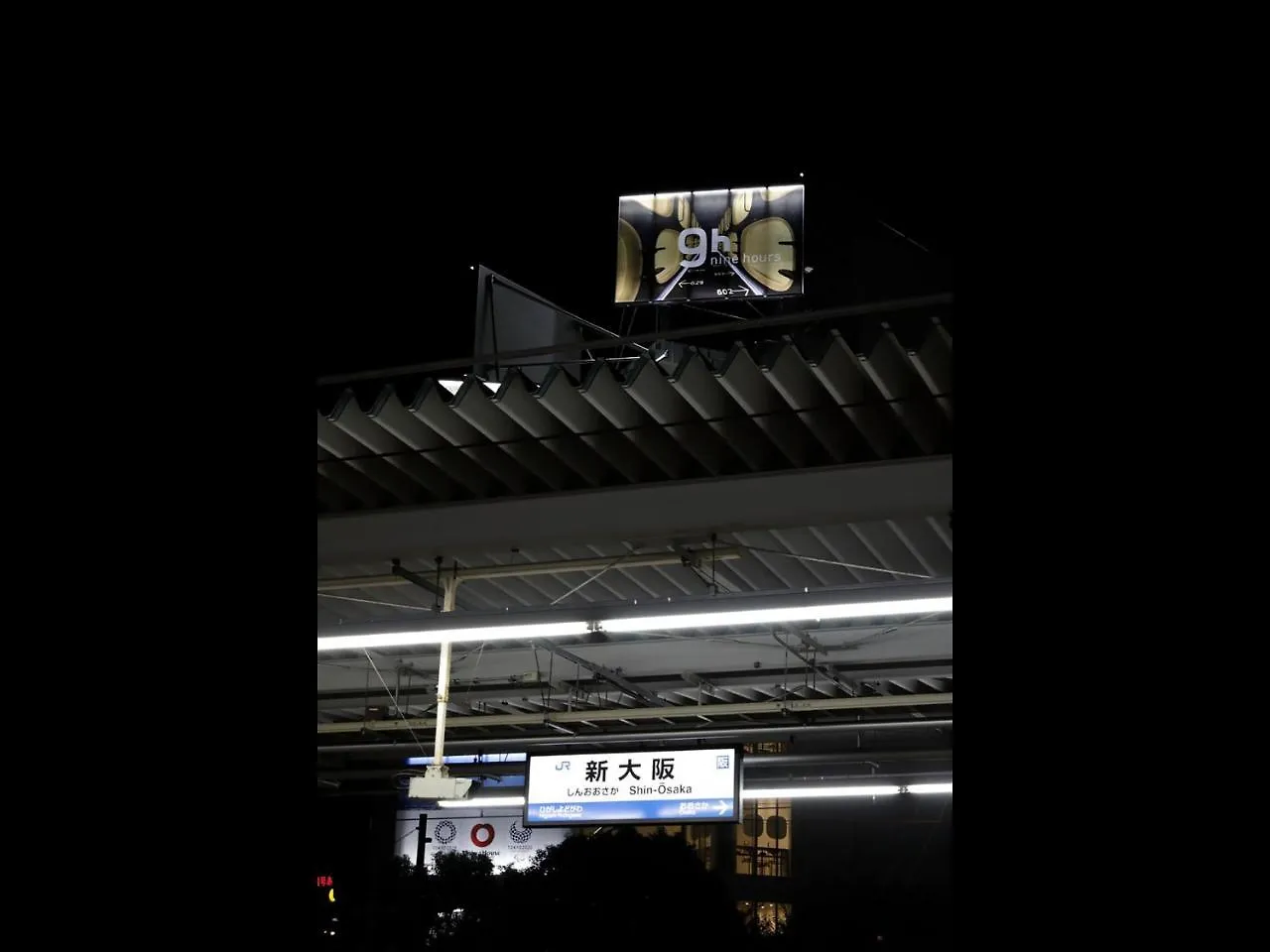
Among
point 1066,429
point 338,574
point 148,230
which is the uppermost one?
point 338,574

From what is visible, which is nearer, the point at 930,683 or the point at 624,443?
the point at 624,443

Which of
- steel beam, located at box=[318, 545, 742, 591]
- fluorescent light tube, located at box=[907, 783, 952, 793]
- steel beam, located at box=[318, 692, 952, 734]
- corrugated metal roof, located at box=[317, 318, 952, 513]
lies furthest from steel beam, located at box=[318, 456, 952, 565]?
fluorescent light tube, located at box=[907, 783, 952, 793]

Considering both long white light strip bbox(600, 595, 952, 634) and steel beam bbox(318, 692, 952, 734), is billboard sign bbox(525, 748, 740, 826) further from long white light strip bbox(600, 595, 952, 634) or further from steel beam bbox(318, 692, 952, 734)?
long white light strip bbox(600, 595, 952, 634)

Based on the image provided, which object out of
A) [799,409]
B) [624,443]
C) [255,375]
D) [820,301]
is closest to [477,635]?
[624,443]

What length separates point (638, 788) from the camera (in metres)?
9.53

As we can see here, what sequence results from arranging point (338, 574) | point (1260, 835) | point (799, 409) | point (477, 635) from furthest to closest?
point (338, 574)
point (477, 635)
point (799, 409)
point (1260, 835)

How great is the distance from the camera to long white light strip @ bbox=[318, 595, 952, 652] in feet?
21.9

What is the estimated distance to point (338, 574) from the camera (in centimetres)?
871

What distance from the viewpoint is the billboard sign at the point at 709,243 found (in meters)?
10.7

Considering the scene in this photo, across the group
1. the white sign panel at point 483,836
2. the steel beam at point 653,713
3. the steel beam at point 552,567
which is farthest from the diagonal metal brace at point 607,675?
the white sign panel at point 483,836

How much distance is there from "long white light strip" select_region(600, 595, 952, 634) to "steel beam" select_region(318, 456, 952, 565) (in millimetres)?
417

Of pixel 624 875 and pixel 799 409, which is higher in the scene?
pixel 799 409

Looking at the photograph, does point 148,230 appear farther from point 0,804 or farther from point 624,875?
point 624,875

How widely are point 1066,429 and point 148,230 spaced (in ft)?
2.18
